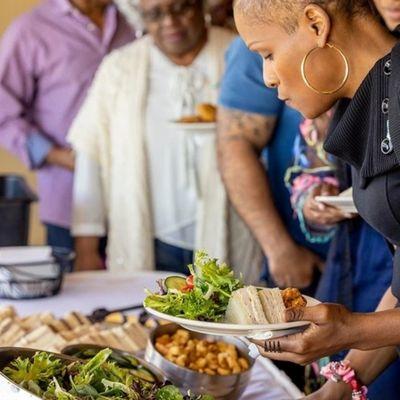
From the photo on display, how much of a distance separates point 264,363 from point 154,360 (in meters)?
0.27

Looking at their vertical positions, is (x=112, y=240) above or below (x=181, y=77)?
below

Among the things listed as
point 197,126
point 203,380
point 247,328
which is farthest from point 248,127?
point 247,328

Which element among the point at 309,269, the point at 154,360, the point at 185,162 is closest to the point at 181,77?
the point at 185,162

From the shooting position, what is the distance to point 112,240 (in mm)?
2807

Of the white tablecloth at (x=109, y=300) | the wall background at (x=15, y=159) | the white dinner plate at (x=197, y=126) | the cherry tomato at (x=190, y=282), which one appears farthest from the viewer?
the wall background at (x=15, y=159)

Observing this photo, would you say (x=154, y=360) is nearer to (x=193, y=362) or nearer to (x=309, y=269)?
(x=193, y=362)

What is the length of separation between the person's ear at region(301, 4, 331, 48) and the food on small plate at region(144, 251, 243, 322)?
33cm

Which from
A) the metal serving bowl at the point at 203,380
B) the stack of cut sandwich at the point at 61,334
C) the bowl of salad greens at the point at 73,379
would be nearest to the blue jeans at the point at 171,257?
the stack of cut sandwich at the point at 61,334

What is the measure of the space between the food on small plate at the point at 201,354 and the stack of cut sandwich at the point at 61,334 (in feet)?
0.49

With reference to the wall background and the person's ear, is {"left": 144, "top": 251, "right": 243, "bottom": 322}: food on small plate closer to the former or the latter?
the person's ear

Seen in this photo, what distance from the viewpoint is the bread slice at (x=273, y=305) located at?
1021 millimetres

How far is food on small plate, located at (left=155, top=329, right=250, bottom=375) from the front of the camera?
4.45 ft

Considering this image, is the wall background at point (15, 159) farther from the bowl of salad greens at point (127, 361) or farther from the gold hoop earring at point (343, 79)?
the gold hoop earring at point (343, 79)

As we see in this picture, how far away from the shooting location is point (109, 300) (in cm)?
205
